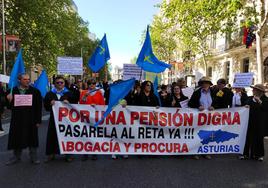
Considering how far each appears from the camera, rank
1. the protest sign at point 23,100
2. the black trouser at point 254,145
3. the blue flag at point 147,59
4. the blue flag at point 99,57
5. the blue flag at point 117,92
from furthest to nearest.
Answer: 1. the blue flag at point 99,57
2. the blue flag at point 147,59
3. the black trouser at point 254,145
4. the blue flag at point 117,92
5. the protest sign at point 23,100

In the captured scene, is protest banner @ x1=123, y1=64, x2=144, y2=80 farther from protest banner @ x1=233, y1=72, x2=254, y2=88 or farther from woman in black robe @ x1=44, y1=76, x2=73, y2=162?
woman in black robe @ x1=44, y1=76, x2=73, y2=162

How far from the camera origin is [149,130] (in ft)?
23.0

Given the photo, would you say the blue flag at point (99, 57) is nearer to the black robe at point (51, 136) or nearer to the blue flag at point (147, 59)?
the blue flag at point (147, 59)

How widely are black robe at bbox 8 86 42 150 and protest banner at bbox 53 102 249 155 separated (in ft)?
1.48

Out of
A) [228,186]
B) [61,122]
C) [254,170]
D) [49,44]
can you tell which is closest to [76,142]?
[61,122]

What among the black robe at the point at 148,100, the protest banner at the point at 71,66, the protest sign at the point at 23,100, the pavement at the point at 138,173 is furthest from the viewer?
the protest banner at the point at 71,66

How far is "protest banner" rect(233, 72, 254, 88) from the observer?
9.26 metres

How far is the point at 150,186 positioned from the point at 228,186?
1.29 meters

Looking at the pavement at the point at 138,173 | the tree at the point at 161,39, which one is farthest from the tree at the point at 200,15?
the pavement at the point at 138,173

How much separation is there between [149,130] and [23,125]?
8.51 feet

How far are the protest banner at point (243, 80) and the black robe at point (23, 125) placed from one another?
19.3ft

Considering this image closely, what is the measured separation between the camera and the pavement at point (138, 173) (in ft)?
17.7

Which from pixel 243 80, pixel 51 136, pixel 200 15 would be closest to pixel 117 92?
pixel 51 136

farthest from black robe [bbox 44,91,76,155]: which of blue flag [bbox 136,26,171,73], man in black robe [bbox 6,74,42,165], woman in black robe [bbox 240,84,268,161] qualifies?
woman in black robe [bbox 240,84,268,161]
